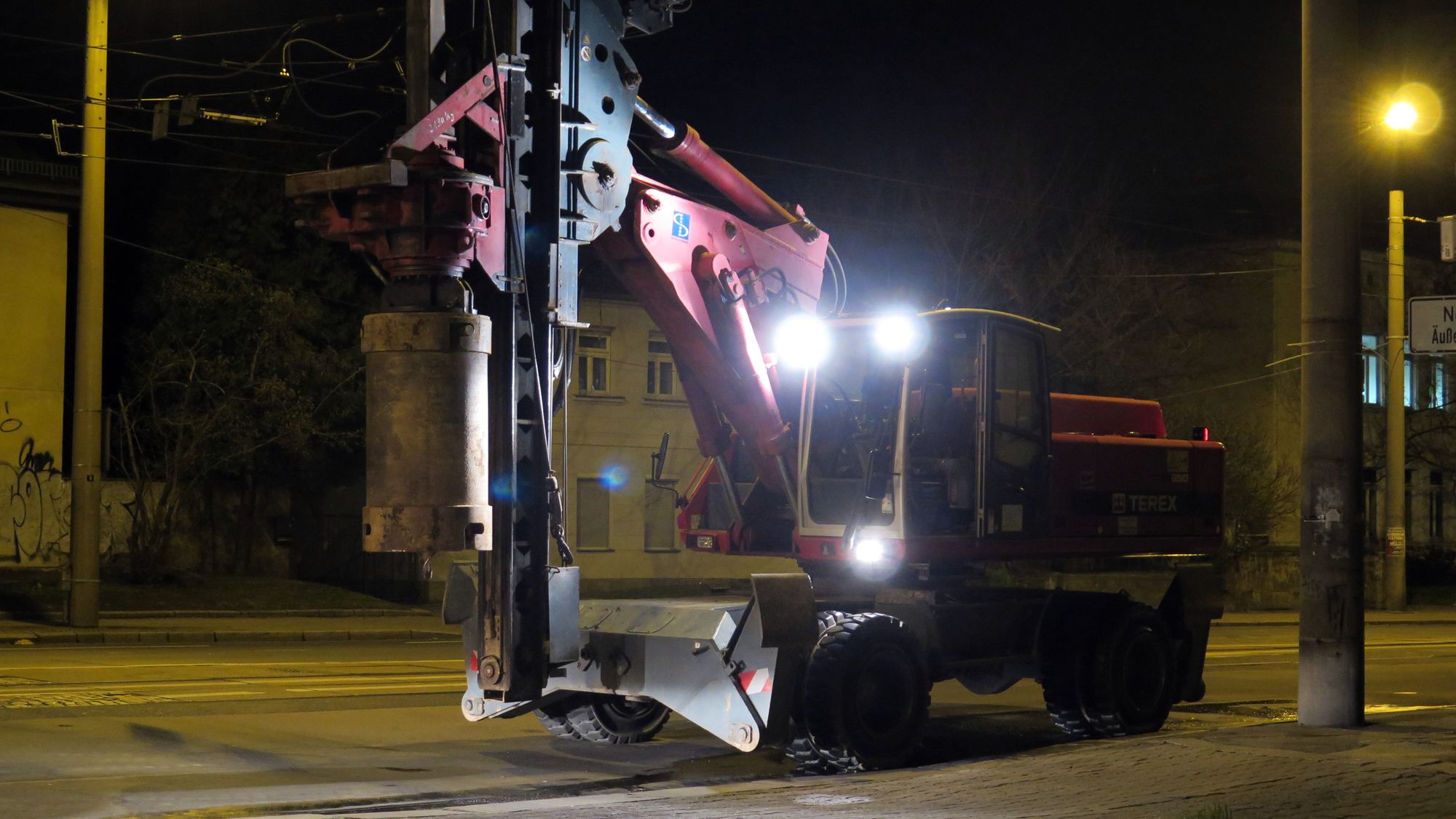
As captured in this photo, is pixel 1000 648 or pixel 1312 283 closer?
pixel 1312 283

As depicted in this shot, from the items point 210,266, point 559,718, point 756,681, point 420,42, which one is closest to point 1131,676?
point 756,681

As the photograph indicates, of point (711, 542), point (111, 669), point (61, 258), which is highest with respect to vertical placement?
point (61, 258)

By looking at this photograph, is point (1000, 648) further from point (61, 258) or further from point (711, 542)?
point (61, 258)

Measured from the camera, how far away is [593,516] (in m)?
38.0

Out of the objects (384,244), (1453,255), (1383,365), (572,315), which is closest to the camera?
(384,244)

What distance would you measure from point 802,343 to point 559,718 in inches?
135

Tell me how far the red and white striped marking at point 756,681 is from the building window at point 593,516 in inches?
1079

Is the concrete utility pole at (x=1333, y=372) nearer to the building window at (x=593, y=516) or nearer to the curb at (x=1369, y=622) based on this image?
the curb at (x=1369, y=622)

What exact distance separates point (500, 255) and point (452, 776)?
404 centimetres

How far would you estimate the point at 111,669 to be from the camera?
656 inches

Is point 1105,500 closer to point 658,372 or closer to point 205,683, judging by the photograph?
point 205,683

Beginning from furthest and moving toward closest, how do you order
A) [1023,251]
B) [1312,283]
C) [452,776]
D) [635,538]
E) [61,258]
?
[635,538] < [1023,251] < [61,258] < [1312,283] < [452,776]

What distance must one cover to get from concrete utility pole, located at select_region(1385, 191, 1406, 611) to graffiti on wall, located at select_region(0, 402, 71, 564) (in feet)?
86.4

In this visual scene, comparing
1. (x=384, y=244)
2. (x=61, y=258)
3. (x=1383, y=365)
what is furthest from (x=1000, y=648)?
(x=1383, y=365)
